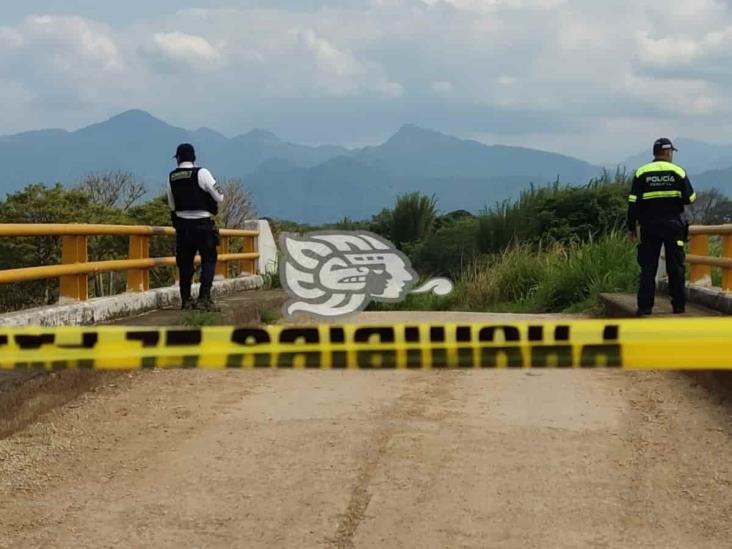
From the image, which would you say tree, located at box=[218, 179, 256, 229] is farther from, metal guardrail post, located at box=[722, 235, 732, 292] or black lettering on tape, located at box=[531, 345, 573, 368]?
black lettering on tape, located at box=[531, 345, 573, 368]

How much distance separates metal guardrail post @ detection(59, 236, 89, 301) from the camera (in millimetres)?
7859

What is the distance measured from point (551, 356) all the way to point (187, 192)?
6697 mm

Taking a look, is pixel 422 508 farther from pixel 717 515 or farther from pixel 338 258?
pixel 338 258

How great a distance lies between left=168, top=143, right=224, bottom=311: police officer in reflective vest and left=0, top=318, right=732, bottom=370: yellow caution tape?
19.9 feet

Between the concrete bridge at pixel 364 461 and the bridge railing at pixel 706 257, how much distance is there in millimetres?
2399

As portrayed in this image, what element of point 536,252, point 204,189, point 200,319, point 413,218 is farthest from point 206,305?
point 413,218

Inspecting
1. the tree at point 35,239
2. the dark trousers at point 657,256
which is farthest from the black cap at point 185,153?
the tree at point 35,239

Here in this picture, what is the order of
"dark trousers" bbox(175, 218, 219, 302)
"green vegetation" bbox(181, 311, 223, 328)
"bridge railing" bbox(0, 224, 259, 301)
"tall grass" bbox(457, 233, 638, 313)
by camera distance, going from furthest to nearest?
"tall grass" bbox(457, 233, 638, 313) < "dark trousers" bbox(175, 218, 219, 302) < "green vegetation" bbox(181, 311, 223, 328) < "bridge railing" bbox(0, 224, 259, 301)

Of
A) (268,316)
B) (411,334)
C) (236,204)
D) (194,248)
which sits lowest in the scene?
(268,316)

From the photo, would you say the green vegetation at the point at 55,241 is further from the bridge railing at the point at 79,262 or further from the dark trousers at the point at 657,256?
the dark trousers at the point at 657,256

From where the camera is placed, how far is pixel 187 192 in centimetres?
914

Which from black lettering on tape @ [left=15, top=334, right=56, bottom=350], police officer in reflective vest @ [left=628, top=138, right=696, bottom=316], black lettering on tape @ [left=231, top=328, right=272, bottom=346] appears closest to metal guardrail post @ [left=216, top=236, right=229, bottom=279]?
police officer in reflective vest @ [left=628, top=138, right=696, bottom=316]

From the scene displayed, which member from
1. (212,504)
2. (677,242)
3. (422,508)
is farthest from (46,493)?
(677,242)

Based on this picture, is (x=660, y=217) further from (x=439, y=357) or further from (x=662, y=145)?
(x=439, y=357)
